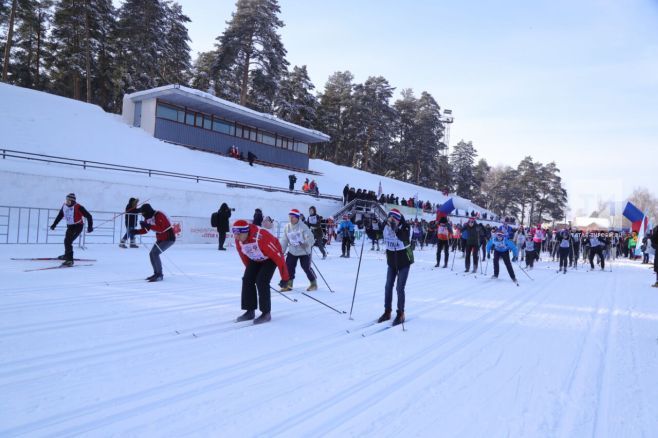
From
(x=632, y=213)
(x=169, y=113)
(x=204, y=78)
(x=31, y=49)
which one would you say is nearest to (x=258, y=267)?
(x=632, y=213)

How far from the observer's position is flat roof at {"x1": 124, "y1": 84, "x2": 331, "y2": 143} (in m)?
28.4

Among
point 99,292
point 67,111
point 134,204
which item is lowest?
point 99,292

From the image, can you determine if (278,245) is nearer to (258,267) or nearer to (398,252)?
(258,267)

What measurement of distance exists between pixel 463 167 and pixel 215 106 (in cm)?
5458

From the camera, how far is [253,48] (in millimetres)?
40531

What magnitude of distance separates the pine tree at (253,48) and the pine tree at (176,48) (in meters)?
7.08

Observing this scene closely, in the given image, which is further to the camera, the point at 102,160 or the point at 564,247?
the point at 102,160

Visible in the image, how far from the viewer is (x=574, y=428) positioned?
353 cm

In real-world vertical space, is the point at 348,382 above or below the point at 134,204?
below

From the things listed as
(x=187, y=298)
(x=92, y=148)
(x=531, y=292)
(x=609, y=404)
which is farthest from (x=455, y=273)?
(x=92, y=148)

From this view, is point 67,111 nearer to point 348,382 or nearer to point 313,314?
point 313,314

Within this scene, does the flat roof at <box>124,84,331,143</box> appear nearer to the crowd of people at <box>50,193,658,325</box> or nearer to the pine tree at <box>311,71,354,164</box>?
the crowd of people at <box>50,193,658,325</box>

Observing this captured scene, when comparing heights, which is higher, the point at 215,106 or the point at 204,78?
the point at 204,78

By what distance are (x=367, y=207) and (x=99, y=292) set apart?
2446cm
